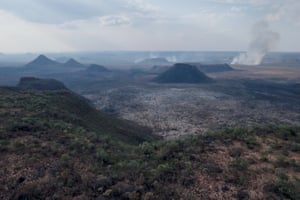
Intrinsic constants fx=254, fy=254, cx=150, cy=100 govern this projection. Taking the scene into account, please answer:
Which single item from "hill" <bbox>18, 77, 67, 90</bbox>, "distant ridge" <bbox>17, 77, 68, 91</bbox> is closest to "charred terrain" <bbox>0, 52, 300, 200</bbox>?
"distant ridge" <bbox>17, 77, 68, 91</bbox>

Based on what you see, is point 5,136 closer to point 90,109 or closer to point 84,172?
point 84,172

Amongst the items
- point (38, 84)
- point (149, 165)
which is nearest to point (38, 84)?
point (38, 84)

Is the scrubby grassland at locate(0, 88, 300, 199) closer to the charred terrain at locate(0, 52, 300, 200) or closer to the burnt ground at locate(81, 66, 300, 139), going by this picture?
the charred terrain at locate(0, 52, 300, 200)

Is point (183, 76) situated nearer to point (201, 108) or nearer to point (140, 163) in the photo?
point (201, 108)

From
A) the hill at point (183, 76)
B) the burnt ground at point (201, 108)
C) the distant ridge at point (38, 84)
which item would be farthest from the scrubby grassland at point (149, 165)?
the hill at point (183, 76)

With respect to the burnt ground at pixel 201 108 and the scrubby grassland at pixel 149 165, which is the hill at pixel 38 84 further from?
the scrubby grassland at pixel 149 165

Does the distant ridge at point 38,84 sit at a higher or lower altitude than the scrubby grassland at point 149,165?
lower
